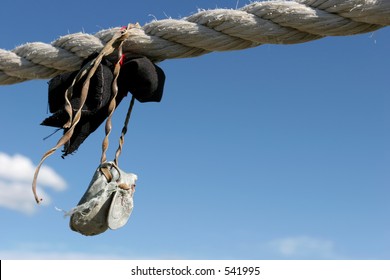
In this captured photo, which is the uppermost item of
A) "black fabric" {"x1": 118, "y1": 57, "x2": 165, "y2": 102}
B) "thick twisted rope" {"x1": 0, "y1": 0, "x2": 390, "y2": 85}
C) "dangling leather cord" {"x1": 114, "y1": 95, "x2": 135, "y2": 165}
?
"thick twisted rope" {"x1": 0, "y1": 0, "x2": 390, "y2": 85}

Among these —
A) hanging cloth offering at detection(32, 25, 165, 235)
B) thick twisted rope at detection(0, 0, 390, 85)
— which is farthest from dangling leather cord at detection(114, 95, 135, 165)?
thick twisted rope at detection(0, 0, 390, 85)

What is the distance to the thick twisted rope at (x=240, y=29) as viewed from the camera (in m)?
1.50

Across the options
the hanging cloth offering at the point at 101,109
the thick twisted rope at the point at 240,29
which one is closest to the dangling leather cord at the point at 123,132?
the hanging cloth offering at the point at 101,109

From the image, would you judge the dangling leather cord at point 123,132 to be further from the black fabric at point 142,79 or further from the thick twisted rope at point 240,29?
the thick twisted rope at point 240,29

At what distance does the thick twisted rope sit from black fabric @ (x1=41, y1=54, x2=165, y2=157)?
71 mm

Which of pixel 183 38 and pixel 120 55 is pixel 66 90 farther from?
pixel 183 38

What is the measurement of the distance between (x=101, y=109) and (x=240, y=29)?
1.15 feet

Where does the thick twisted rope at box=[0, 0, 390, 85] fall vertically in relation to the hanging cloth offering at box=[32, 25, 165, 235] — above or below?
above

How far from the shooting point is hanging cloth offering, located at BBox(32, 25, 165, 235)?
1.39 metres

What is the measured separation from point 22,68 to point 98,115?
1.16ft

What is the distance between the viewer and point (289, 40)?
5.08 feet

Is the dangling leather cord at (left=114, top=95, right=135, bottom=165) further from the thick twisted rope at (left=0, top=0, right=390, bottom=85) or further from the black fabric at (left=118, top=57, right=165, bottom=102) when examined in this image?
the thick twisted rope at (left=0, top=0, right=390, bottom=85)
